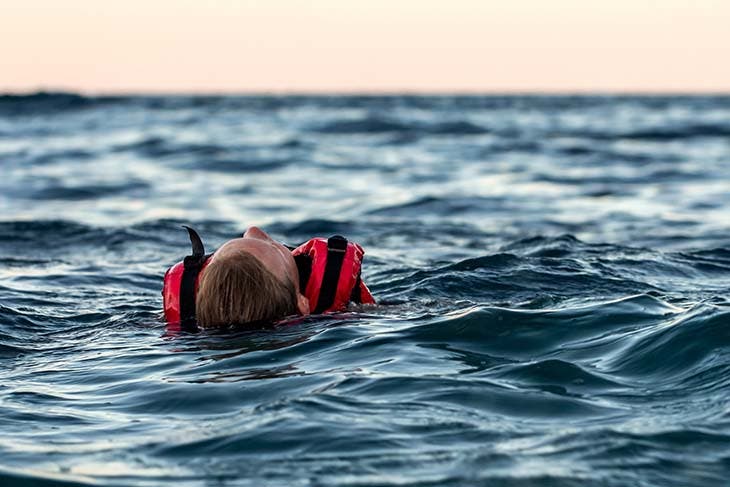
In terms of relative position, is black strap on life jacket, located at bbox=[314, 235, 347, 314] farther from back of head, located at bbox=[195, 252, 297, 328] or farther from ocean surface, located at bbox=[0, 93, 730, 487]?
back of head, located at bbox=[195, 252, 297, 328]

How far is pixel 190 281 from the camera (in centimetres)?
621

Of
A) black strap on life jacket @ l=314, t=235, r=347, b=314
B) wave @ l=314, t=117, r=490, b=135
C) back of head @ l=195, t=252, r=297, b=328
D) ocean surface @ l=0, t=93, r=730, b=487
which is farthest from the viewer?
wave @ l=314, t=117, r=490, b=135

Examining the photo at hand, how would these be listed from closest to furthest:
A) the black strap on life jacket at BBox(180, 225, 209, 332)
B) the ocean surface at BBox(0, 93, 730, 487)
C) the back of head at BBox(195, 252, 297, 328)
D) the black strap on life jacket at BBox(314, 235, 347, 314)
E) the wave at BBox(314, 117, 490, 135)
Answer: the ocean surface at BBox(0, 93, 730, 487) < the back of head at BBox(195, 252, 297, 328) < the black strap on life jacket at BBox(180, 225, 209, 332) < the black strap on life jacket at BBox(314, 235, 347, 314) < the wave at BBox(314, 117, 490, 135)

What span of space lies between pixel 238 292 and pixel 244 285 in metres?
0.05

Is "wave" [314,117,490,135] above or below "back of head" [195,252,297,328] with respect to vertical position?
below

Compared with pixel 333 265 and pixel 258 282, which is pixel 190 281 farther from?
pixel 333 265

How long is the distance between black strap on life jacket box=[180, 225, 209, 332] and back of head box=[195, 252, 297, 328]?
0.27 m

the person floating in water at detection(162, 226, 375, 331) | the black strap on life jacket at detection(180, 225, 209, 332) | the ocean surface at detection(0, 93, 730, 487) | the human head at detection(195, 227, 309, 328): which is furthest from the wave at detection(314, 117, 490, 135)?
the human head at detection(195, 227, 309, 328)

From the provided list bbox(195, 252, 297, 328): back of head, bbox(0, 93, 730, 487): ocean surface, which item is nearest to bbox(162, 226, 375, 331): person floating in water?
bbox(195, 252, 297, 328): back of head

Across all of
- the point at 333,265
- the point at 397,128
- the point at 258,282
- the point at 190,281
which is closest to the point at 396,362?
the point at 258,282

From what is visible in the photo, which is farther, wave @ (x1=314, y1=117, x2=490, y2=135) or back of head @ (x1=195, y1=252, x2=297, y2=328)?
wave @ (x1=314, y1=117, x2=490, y2=135)

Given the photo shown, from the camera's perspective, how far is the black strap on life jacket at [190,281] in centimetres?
621

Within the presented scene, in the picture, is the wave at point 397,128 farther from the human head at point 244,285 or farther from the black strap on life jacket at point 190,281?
the human head at point 244,285

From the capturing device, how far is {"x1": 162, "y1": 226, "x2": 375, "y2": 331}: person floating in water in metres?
5.75
